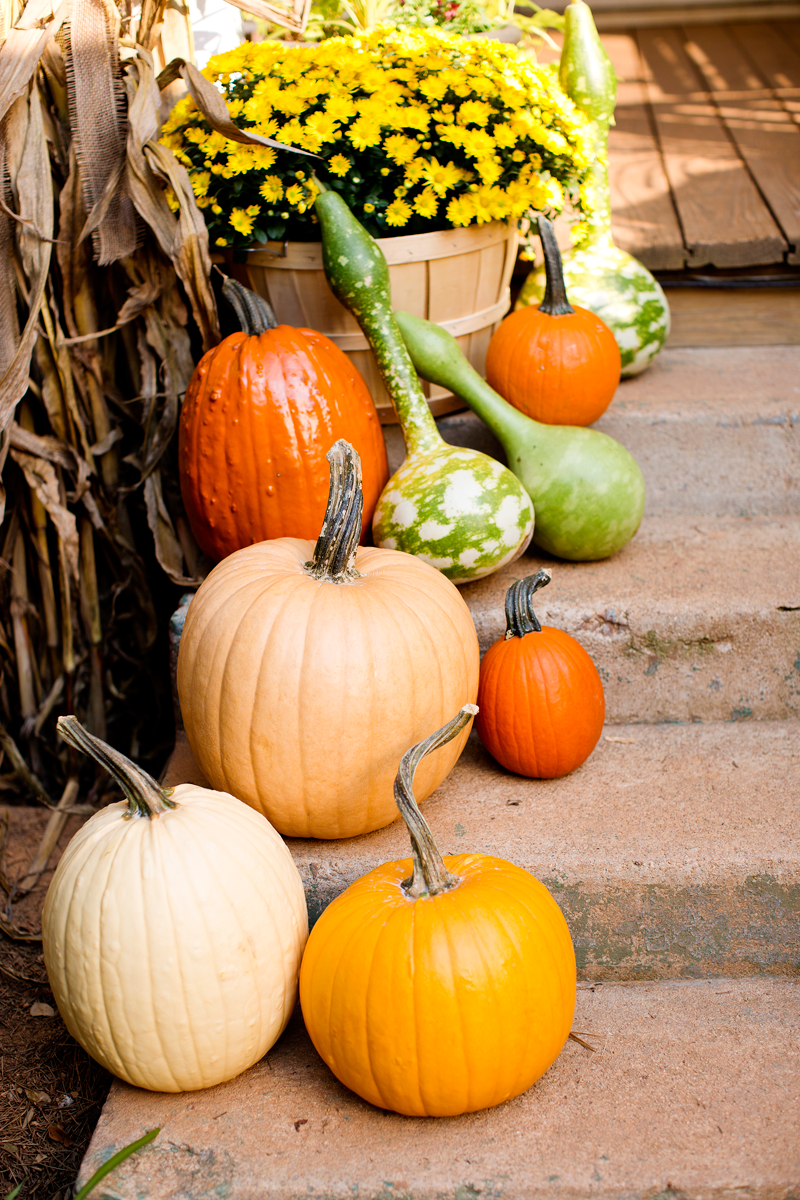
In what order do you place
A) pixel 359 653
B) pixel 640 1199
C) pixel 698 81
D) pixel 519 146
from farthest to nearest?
pixel 698 81
pixel 519 146
pixel 359 653
pixel 640 1199

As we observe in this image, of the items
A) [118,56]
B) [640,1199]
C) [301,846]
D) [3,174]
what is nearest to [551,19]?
[118,56]

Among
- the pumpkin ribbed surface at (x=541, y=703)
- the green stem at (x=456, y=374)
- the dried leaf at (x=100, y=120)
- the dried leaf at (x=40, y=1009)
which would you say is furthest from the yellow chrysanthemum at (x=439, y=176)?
the dried leaf at (x=40, y=1009)

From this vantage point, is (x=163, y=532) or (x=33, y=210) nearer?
(x=33, y=210)

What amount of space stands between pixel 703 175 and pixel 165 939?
3187 millimetres

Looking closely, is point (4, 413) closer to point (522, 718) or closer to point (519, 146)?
point (522, 718)

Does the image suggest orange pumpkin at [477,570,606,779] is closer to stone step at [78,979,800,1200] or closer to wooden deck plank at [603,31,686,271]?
stone step at [78,979,800,1200]

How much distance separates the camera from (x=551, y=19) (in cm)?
320

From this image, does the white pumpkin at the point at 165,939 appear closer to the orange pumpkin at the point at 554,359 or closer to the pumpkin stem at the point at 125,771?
the pumpkin stem at the point at 125,771

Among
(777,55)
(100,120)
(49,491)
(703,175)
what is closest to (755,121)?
(703,175)

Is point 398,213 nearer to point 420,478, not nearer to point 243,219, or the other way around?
point 243,219

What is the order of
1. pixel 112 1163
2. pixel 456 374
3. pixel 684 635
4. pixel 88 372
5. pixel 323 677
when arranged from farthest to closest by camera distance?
pixel 456 374 < pixel 88 372 < pixel 684 635 < pixel 323 677 < pixel 112 1163

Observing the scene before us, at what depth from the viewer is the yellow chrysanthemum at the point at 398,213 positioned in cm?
205

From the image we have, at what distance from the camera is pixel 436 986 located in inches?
46.2

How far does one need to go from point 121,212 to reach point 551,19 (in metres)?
2.15
